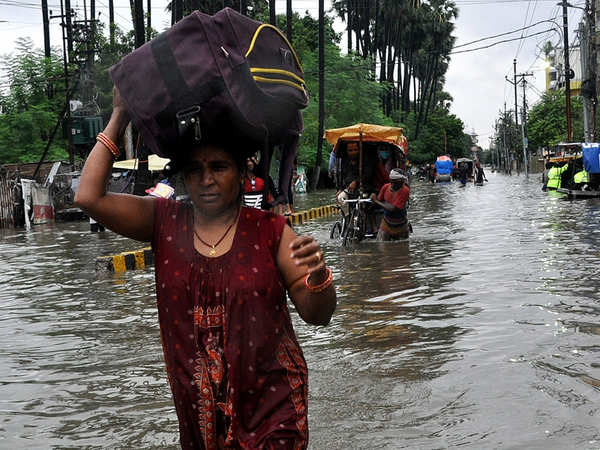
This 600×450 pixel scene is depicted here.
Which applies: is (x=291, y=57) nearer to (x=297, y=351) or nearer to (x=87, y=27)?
(x=297, y=351)

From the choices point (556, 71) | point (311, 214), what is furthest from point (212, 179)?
point (556, 71)

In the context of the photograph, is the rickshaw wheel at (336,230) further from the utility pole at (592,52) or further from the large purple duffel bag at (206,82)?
the utility pole at (592,52)

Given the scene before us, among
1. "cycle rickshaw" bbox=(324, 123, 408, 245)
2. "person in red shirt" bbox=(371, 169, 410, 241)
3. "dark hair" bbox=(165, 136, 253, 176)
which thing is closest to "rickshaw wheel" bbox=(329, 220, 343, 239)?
"cycle rickshaw" bbox=(324, 123, 408, 245)

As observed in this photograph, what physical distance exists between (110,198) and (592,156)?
25338 mm

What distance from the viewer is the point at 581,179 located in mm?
28781

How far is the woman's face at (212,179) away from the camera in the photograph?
2744 millimetres

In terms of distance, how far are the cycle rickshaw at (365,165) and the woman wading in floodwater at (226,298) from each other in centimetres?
1289

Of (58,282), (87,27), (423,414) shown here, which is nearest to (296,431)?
(423,414)

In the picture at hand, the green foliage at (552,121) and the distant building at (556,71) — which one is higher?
the distant building at (556,71)

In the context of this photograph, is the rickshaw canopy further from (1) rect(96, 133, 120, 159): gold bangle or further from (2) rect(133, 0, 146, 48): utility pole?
(1) rect(96, 133, 120, 159): gold bangle

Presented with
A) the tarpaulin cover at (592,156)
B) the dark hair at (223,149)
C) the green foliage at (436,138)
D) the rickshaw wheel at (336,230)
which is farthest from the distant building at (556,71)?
the dark hair at (223,149)

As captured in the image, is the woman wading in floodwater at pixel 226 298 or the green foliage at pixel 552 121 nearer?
the woman wading in floodwater at pixel 226 298

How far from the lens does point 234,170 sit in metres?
2.79

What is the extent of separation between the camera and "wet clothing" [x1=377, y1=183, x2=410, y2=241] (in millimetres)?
14727
